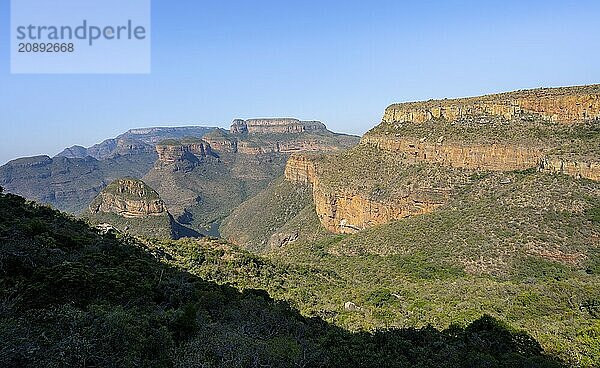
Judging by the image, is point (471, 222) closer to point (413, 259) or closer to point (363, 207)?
point (413, 259)

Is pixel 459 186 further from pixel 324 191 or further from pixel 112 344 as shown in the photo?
pixel 112 344

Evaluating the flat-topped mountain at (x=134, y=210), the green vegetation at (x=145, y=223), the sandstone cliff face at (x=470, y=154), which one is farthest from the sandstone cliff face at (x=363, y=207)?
the flat-topped mountain at (x=134, y=210)

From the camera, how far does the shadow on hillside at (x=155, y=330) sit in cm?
1310

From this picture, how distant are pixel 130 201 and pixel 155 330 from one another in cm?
12467


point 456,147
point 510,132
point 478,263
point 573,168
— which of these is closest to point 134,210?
point 456,147

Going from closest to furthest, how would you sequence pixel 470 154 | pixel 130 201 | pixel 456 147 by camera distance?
pixel 470 154, pixel 456 147, pixel 130 201

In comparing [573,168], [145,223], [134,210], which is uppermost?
[573,168]

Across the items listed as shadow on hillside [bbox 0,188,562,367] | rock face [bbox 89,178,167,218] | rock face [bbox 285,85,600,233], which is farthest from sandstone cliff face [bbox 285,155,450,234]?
rock face [bbox 89,178,167,218]

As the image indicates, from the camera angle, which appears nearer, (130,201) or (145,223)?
(145,223)

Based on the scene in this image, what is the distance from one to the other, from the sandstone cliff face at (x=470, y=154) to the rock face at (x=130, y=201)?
79582mm

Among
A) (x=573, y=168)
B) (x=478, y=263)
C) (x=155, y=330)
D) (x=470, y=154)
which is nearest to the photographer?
(x=155, y=330)

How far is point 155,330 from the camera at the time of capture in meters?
15.7

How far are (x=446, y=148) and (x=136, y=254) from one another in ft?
168

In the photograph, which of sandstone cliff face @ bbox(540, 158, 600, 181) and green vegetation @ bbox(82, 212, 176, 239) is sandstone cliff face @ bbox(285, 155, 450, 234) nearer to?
sandstone cliff face @ bbox(540, 158, 600, 181)
